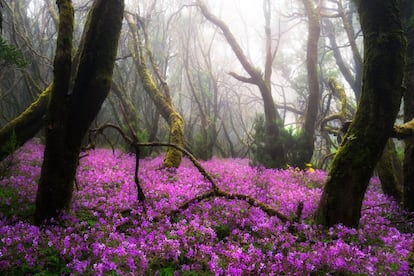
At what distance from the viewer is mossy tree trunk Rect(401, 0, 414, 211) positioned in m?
6.20

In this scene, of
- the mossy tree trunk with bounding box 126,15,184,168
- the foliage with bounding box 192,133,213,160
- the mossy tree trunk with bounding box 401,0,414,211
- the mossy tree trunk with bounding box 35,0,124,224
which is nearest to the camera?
the mossy tree trunk with bounding box 35,0,124,224

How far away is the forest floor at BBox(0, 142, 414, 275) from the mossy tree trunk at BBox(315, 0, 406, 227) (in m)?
0.44

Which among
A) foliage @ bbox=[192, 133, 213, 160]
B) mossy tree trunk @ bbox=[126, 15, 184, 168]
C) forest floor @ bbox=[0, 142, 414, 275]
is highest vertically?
mossy tree trunk @ bbox=[126, 15, 184, 168]

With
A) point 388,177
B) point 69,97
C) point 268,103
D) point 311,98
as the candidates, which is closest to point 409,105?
point 388,177

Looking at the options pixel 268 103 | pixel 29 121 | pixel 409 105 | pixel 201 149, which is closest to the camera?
pixel 409 105

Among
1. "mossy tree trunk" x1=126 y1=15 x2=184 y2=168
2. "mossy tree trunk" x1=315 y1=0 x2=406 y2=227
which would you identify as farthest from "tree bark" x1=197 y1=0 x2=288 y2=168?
"mossy tree trunk" x1=315 y1=0 x2=406 y2=227

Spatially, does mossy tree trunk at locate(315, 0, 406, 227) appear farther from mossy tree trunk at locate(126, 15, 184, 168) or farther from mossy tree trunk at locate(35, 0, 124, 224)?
mossy tree trunk at locate(126, 15, 184, 168)

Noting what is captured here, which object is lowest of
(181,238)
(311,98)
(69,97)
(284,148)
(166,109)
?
(181,238)

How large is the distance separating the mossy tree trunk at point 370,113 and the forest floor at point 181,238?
44 cm

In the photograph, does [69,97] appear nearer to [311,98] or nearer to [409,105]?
[409,105]

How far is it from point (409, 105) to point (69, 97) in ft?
21.4

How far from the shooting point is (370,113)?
4941 mm

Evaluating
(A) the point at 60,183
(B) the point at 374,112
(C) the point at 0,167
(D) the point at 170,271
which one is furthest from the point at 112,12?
(C) the point at 0,167

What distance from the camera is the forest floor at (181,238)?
377 cm
